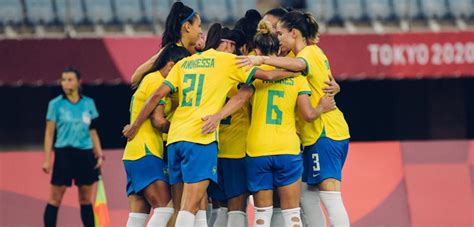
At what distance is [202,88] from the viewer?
8.13 meters

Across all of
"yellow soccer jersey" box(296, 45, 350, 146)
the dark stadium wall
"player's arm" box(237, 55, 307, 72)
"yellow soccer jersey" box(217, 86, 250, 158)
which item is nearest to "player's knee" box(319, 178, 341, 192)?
"yellow soccer jersey" box(296, 45, 350, 146)

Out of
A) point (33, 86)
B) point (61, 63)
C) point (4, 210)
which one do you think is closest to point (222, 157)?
point (4, 210)

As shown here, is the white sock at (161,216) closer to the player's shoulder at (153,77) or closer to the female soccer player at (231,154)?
the female soccer player at (231,154)

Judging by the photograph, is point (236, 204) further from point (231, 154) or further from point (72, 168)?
point (72, 168)

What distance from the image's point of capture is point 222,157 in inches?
347

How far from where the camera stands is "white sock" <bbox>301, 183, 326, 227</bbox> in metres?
8.86

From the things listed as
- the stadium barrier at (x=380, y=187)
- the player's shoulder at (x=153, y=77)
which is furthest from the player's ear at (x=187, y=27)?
the stadium barrier at (x=380, y=187)

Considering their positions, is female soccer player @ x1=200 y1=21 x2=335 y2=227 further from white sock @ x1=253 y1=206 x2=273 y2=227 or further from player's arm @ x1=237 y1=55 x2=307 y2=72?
player's arm @ x1=237 y1=55 x2=307 y2=72

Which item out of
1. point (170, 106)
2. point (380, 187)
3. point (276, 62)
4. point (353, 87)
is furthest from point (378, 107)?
point (276, 62)

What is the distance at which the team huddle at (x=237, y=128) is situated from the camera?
8.12 meters

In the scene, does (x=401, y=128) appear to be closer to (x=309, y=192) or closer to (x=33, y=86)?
(x=33, y=86)

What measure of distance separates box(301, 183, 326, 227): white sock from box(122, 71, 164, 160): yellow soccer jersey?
1.21 meters

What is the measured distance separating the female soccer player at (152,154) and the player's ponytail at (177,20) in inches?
2.6

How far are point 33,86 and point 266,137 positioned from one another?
973cm
